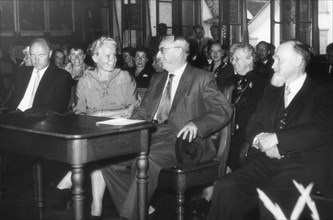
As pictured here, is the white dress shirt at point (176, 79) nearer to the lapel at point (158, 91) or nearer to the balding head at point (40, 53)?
the lapel at point (158, 91)

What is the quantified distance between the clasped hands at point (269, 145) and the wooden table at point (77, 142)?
712 millimetres

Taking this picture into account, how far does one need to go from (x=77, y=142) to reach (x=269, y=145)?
1156 millimetres

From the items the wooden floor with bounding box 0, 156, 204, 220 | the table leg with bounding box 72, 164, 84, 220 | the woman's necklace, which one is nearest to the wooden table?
the table leg with bounding box 72, 164, 84, 220

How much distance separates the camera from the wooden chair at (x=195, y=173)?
3.38 meters

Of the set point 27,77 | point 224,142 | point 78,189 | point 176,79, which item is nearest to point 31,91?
point 27,77

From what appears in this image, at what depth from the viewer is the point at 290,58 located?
10.3ft

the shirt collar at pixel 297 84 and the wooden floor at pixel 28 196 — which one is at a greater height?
the shirt collar at pixel 297 84

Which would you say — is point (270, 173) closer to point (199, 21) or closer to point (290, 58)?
point (290, 58)

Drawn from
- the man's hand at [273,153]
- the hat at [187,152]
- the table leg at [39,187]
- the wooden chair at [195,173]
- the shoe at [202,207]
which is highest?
the man's hand at [273,153]

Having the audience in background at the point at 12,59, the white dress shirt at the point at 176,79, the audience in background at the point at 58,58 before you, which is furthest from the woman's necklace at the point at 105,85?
the audience in background at the point at 12,59

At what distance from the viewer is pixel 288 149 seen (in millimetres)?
3002

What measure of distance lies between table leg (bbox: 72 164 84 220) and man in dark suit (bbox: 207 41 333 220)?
78 centimetres

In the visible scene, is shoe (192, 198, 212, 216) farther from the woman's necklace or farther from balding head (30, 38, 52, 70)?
balding head (30, 38, 52, 70)

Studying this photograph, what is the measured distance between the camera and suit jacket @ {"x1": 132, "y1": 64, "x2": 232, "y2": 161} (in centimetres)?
347
